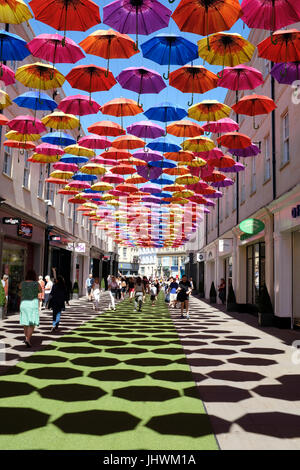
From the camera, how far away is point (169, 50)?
959 cm

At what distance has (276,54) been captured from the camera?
28.0 feet

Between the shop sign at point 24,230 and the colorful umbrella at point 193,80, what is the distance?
421 inches

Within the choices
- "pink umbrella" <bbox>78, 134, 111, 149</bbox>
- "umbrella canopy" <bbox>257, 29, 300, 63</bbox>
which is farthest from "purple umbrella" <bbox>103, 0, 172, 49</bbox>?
"pink umbrella" <bbox>78, 134, 111, 149</bbox>

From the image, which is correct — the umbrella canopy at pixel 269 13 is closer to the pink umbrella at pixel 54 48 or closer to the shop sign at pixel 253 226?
the pink umbrella at pixel 54 48

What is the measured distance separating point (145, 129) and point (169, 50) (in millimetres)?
4464

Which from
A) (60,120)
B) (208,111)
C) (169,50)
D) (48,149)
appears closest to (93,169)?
(48,149)

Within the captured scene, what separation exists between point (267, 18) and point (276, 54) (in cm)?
105

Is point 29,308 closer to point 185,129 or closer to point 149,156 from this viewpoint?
point 185,129

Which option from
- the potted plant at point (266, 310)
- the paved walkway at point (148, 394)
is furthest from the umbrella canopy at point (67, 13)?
the potted plant at point (266, 310)

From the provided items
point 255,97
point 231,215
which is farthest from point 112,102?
point 231,215

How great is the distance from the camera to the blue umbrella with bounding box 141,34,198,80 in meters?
9.51

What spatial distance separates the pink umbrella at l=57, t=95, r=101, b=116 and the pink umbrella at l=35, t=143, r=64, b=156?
305 cm

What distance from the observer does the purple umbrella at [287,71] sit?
9.80m
